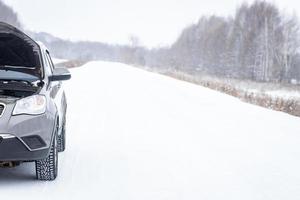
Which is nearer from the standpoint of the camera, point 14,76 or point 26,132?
point 26,132

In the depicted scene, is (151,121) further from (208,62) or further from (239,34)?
(208,62)

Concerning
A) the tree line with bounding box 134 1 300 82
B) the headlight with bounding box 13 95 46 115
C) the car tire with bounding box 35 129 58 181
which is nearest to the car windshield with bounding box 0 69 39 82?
the headlight with bounding box 13 95 46 115

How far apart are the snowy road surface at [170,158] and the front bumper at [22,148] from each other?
33 cm

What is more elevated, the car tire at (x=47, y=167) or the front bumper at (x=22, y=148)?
the front bumper at (x=22, y=148)

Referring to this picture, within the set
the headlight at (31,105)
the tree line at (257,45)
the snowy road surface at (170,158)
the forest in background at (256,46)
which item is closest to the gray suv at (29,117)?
the headlight at (31,105)

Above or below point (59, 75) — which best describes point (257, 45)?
below

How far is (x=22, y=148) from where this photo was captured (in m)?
5.51

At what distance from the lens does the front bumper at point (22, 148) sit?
540cm

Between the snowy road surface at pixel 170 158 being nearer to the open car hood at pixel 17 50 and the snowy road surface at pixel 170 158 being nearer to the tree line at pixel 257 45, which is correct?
the open car hood at pixel 17 50

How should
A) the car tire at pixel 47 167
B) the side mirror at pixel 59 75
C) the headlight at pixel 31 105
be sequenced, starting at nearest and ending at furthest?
the headlight at pixel 31 105 < the car tire at pixel 47 167 < the side mirror at pixel 59 75

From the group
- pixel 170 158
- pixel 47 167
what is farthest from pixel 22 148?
pixel 170 158

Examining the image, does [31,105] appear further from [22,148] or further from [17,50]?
[17,50]

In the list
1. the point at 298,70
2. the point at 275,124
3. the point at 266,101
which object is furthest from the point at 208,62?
the point at 275,124

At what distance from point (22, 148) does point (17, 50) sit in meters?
1.84
